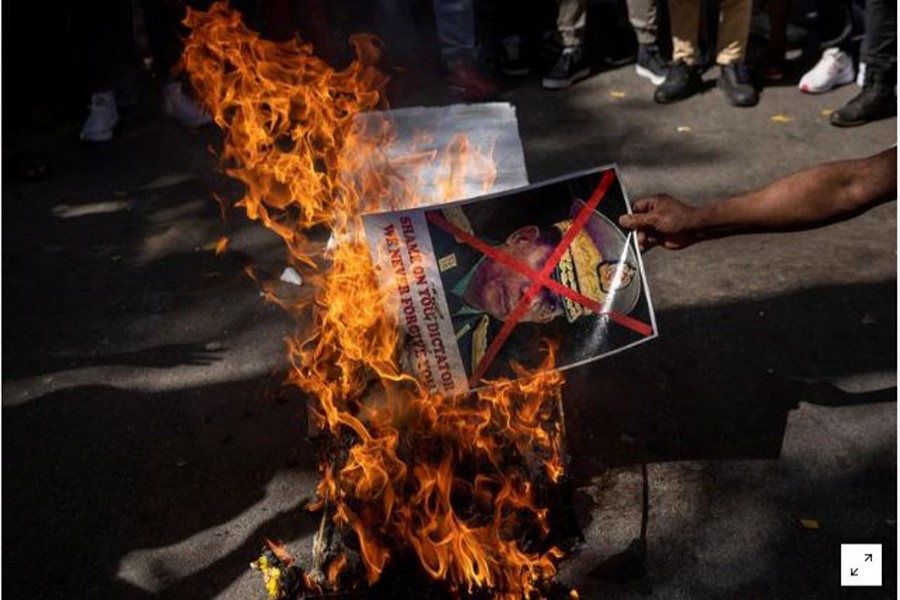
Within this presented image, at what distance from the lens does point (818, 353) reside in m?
4.59

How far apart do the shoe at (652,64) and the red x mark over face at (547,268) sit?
507 centimetres

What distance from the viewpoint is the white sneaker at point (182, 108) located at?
7.71 meters

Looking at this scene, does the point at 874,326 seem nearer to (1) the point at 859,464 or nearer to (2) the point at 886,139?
(1) the point at 859,464

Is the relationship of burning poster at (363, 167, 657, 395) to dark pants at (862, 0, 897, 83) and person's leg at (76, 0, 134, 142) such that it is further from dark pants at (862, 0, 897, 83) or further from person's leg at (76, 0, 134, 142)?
person's leg at (76, 0, 134, 142)

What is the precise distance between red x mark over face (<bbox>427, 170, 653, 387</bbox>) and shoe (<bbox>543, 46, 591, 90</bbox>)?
5141 millimetres

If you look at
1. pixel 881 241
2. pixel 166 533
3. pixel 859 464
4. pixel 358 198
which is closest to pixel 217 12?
pixel 358 198

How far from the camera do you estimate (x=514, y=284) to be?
303 centimetres

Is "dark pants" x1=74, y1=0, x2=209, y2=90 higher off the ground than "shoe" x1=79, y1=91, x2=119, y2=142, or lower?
higher

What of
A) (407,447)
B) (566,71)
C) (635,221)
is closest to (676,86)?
(566,71)

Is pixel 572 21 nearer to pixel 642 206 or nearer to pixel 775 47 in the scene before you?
pixel 775 47

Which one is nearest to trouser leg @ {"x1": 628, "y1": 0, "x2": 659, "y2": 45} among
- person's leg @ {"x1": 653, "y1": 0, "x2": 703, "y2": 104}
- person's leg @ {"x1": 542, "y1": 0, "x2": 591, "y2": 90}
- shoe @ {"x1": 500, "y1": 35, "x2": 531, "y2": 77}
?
person's leg @ {"x1": 653, "y1": 0, "x2": 703, "y2": 104}

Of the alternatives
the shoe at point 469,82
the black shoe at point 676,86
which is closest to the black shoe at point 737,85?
the black shoe at point 676,86

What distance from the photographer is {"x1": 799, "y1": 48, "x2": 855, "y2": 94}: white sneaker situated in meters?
7.38

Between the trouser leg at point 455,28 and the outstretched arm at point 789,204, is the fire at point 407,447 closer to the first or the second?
the outstretched arm at point 789,204
